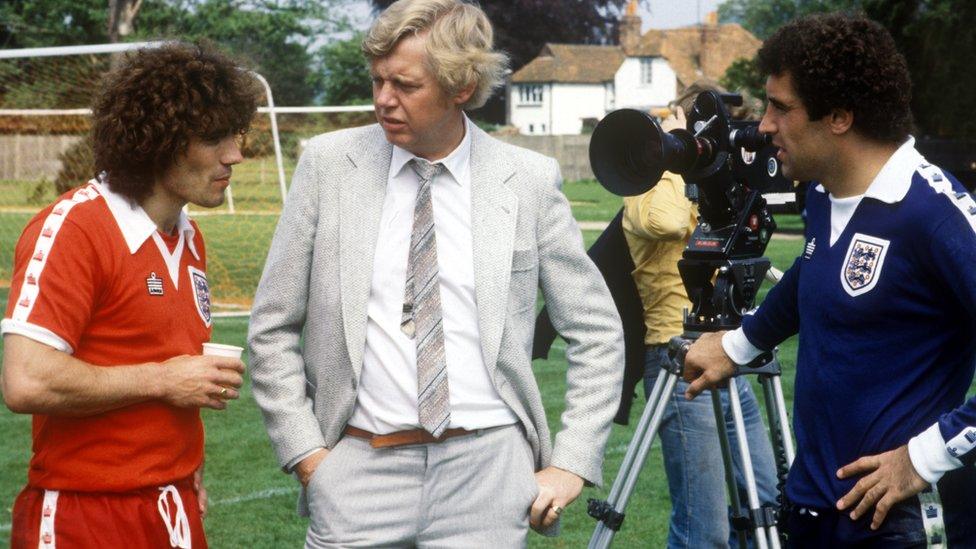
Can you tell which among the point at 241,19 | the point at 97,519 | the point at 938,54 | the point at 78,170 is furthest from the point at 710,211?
the point at 241,19

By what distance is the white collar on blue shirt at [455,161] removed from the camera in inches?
123

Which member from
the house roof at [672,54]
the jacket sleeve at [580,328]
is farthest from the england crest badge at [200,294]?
the house roof at [672,54]

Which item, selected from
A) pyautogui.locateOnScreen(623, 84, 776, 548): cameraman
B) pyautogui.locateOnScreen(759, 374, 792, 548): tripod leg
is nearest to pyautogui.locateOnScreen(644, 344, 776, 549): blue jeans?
pyautogui.locateOnScreen(623, 84, 776, 548): cameraman

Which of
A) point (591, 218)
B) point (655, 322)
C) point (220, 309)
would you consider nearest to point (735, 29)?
point (591, 218)

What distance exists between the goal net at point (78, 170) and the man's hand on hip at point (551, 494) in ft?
38.2

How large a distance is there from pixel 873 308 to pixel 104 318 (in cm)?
166

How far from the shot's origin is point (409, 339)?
3016 millimetres

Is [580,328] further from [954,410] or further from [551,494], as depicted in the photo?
[954,410]

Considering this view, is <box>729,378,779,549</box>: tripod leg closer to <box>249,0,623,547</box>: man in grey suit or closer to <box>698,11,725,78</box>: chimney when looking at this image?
<box>249,0,623,547</box>: man in grey suit

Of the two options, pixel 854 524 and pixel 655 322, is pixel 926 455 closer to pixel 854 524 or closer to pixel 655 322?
pixel 854 524

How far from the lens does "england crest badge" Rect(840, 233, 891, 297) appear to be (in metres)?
2.76

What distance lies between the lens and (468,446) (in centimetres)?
303

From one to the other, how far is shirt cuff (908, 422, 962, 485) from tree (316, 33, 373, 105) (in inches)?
2243

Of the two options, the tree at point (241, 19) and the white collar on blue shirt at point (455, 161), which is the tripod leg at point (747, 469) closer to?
the white collar on blue shirt at point (455, 161)
